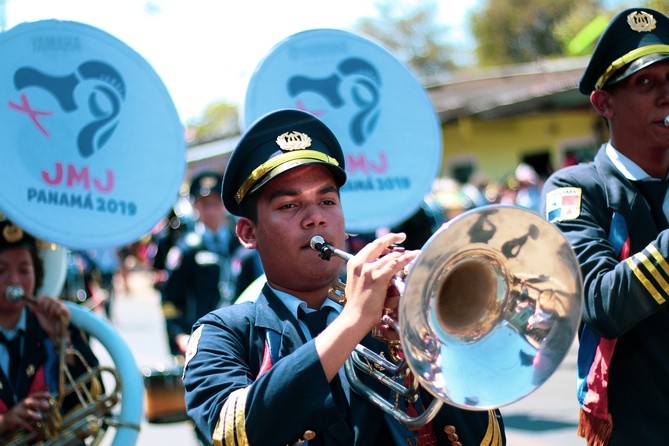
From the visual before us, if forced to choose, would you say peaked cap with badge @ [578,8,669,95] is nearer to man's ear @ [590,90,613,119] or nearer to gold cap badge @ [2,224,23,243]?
man's ear @ [590,90,613,119]

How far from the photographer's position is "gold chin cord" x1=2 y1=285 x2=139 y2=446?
12.5ft

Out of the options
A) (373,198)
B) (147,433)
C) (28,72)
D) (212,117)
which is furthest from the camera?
(212,117)

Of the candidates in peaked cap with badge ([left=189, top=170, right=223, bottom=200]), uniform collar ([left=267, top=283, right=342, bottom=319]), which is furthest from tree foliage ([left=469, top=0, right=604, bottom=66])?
uniform collar ([left=267, top=283, right=342, bottom=319])

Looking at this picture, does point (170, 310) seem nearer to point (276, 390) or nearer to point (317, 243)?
point (317, 243)

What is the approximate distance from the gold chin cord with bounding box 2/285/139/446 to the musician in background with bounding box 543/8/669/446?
1817 mm

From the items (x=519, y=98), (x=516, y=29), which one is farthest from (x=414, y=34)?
(x=519, y=98)

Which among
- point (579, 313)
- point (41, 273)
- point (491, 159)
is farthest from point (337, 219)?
point (491, 159)

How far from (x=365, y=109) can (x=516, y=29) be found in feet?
167

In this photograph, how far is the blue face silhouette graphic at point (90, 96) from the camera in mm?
3619

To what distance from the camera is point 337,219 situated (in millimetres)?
2385

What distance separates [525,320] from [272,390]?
585 mm

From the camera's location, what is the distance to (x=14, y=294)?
3.92 m

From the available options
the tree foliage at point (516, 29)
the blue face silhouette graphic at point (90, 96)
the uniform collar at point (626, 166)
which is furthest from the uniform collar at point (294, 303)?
the tree foliage at point (516, 29)

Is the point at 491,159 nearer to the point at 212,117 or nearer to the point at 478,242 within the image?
the point at 478,242
